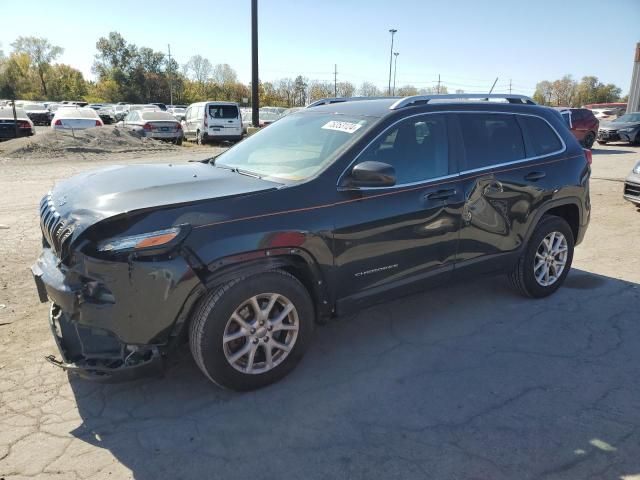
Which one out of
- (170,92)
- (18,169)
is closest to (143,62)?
(170,92)

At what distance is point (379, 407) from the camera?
3.03m

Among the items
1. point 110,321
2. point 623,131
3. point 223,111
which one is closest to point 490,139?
point 110,321

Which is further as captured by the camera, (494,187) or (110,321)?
(494,187)

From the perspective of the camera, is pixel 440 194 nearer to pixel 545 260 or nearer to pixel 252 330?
pixel 545 260

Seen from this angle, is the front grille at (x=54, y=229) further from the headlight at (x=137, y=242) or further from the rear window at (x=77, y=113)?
the rear window at (x=77, y=113)

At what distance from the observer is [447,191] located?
3.78m

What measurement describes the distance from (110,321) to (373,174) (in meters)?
1.79

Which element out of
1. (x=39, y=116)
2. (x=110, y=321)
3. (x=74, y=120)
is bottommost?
(x=110, y=321)

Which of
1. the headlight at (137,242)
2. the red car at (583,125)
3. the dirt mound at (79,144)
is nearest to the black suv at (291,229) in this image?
the headlight at (137,242)

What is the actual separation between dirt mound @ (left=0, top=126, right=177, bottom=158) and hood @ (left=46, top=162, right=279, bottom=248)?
13681mm

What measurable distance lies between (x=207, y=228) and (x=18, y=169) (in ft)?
40.8

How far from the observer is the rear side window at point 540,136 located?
4.48 meters

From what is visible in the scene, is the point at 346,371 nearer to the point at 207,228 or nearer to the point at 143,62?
A: the point at 207,228

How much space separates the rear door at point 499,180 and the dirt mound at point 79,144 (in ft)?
48.9
